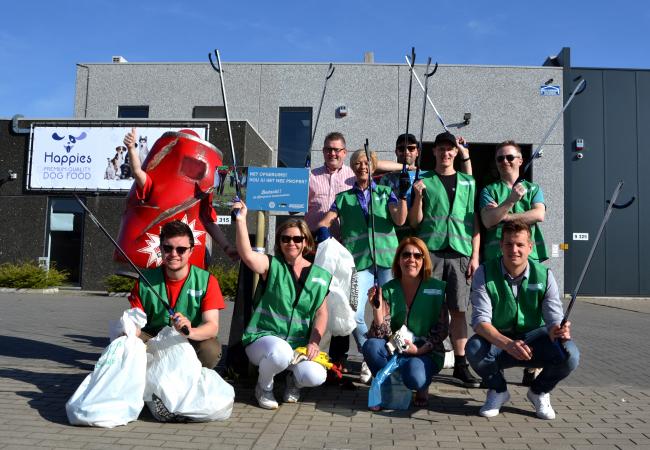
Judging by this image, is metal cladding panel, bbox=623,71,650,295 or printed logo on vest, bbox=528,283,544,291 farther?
metal cladding panel, bbox=623,71,650,295

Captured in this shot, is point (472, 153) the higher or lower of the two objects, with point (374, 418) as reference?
higher

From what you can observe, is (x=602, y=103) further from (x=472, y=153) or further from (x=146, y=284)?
(x=146, y=284)

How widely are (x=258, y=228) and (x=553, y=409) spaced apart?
2599mm

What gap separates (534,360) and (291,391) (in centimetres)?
167

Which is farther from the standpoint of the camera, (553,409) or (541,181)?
(541,181)

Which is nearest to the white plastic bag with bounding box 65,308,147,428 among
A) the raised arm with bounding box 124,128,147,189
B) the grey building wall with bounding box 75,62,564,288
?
the raised arm with bounding box 124,128,147,189

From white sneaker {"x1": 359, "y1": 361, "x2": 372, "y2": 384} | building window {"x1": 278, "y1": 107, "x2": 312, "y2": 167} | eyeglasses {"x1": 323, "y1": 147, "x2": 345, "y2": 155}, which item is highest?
building window {"x1": 278, "y1": 107, "x2": 312, "y2": 167}

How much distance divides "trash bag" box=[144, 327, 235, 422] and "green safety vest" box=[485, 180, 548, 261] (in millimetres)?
2320

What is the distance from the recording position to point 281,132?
1741cm

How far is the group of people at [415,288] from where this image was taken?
3.92 meters

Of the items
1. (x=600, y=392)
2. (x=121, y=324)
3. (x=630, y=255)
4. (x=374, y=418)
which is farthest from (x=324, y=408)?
(x=630, y=255)

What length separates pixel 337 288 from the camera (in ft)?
14.7

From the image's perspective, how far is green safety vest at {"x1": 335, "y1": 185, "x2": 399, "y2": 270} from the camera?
477 cm

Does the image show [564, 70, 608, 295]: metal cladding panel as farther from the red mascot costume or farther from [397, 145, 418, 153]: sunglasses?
the red mascot costume
